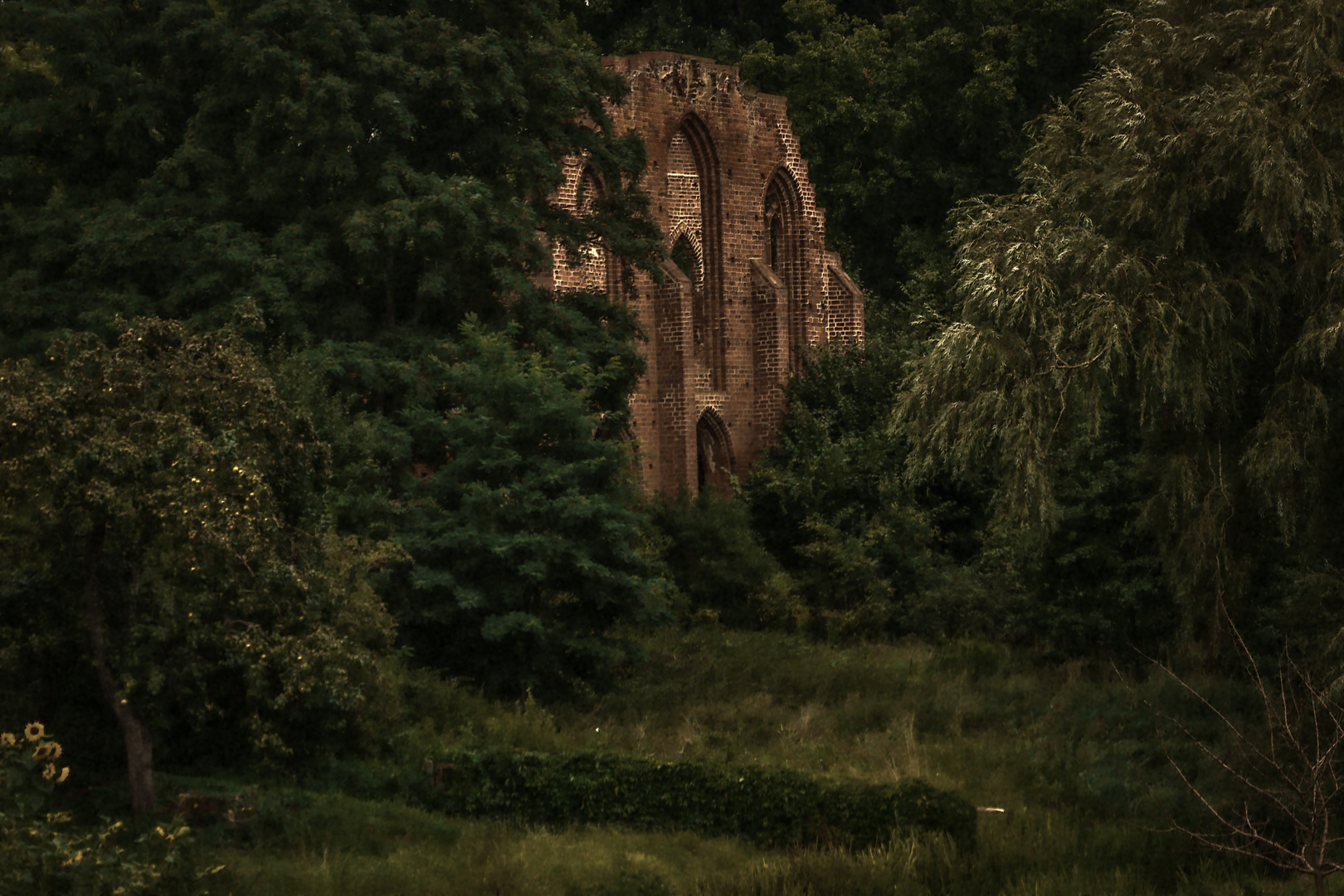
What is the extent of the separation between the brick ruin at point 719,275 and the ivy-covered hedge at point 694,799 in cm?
1636

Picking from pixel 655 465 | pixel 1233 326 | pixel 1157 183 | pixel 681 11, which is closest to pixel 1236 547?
pixel 1233 326

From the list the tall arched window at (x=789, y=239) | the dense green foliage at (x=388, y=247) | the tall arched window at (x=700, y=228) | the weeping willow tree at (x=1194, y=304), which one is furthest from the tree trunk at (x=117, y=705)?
the tall arched window at (x=789, y=239)

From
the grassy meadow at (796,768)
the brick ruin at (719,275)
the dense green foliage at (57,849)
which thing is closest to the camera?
the dense green foliage at (57,849)

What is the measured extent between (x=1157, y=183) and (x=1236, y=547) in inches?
166

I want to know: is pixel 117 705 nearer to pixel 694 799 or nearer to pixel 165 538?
pixel 165 538

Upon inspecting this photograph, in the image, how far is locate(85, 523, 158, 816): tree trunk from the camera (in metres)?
13.5

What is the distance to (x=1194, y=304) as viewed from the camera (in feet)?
53.1

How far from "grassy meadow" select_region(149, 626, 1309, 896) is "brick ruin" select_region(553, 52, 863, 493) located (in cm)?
1101

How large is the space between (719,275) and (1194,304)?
20.6 metres

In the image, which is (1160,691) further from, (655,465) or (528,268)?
(655,465)

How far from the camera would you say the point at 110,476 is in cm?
1250

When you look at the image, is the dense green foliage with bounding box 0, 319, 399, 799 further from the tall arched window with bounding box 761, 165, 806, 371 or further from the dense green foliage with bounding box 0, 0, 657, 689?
the tall arched window with bounding box 761, 165, 806, 371

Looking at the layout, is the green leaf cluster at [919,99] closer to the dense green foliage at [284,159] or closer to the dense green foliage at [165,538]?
the dense green foliage at [284,159]

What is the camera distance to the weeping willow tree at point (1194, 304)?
15.9 m
